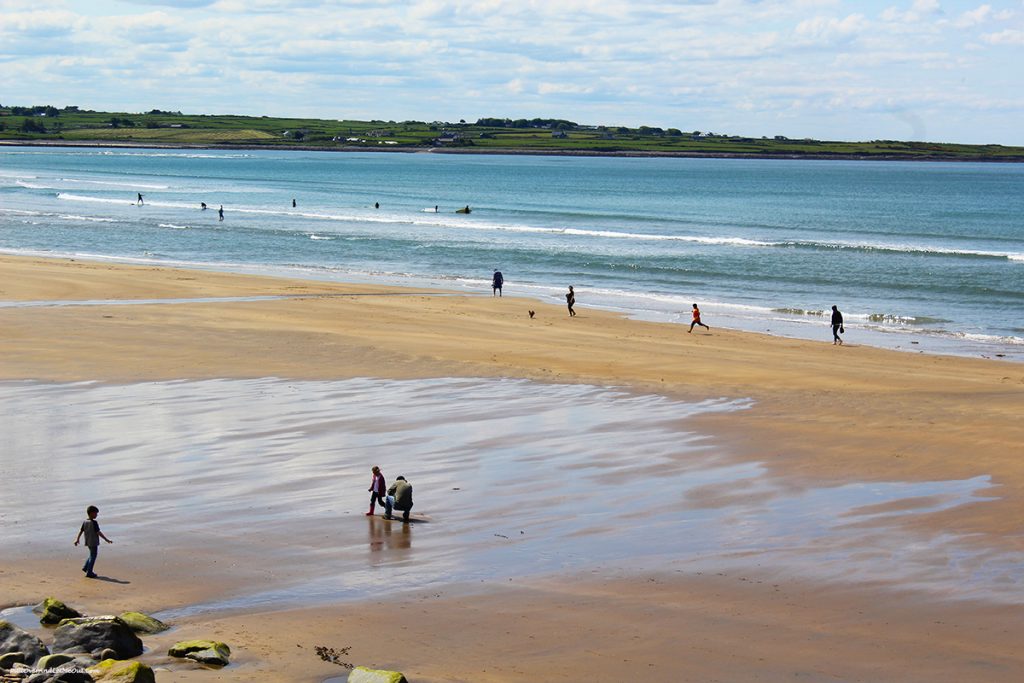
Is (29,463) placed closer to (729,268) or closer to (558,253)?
(729,268)

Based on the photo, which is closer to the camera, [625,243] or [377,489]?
[377,489]

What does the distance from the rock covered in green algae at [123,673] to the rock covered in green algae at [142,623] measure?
180 centimetres

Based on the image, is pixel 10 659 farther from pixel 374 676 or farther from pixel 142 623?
pixel 374 676

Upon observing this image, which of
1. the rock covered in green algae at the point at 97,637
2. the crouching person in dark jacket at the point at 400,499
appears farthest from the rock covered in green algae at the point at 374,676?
the crouching person in dark jacket at the point at 400,499

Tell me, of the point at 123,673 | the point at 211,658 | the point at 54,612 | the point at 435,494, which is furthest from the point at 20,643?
the point at 435,494

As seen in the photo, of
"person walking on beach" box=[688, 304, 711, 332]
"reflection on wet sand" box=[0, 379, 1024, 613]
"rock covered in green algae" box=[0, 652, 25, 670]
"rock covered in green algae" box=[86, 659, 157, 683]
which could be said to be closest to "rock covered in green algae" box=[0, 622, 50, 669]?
"rock covered in green algae" box=[0, 652, 25, 670]

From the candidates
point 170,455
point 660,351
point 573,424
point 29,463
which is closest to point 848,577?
point 573,424

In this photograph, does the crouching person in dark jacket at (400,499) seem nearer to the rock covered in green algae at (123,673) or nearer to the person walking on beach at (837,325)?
the rock covered in green algae at (123,673)

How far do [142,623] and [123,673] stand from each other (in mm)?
2286

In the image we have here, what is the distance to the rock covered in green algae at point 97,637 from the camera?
1223 cm

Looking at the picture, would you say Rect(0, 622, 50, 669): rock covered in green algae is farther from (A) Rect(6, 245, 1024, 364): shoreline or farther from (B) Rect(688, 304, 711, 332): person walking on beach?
(A) Rect(6, 245, 1024, 364): shoreline

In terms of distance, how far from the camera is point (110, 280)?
4809 cm

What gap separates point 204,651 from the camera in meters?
12.4

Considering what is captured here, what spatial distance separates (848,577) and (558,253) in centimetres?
5247
